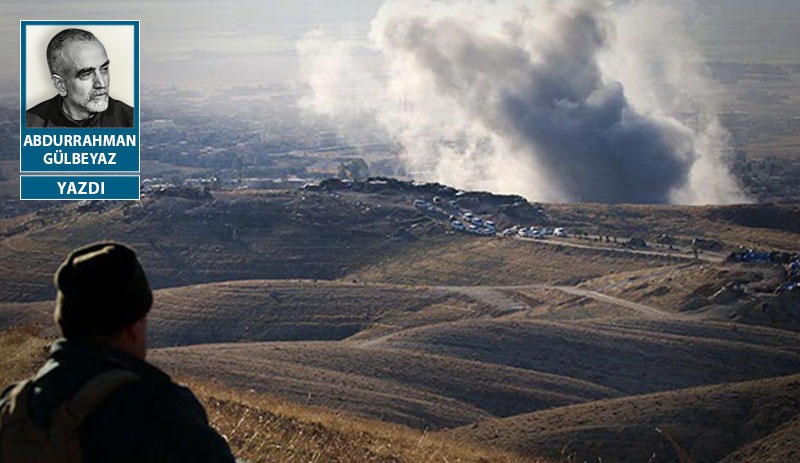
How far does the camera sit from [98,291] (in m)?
5.08

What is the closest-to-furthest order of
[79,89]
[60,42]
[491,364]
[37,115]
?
[60,42]
[79,89]
[37,115]
[491,364]

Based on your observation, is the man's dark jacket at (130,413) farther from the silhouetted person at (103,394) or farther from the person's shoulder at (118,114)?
the person's shoulder at (118,114)

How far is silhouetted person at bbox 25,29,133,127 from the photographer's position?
17.9 meters

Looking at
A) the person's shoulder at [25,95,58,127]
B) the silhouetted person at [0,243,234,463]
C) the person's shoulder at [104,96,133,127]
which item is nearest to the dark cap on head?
the silhouetted person at [0,243,234,463]

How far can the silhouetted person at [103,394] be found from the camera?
192 inches

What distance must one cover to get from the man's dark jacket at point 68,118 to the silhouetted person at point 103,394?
18783 millimetres

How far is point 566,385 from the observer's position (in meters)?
47.2

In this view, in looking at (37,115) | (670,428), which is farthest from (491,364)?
(37,115)

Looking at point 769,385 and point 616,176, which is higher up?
point 616,176

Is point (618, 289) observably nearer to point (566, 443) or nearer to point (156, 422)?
point (566, 443)

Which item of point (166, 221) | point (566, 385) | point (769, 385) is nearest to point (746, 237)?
point (166, 221)

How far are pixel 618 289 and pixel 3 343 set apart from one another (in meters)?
63.5

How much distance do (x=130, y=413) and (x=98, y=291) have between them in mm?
582

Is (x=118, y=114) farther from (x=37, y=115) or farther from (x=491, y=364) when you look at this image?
(x=491, y=364)
